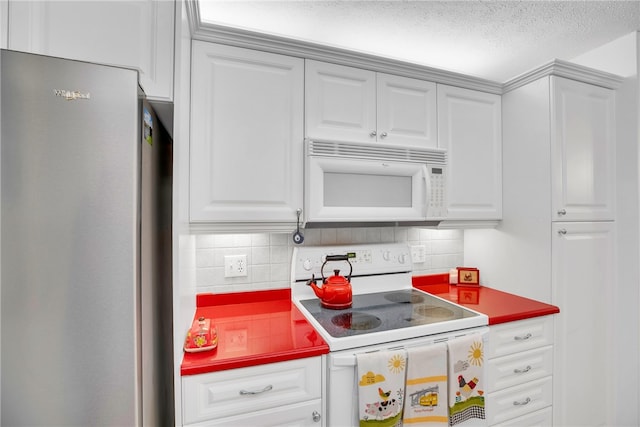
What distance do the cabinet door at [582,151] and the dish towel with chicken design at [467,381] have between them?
90cm

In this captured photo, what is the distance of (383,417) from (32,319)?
3.96 feet

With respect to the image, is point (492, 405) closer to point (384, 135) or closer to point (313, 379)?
point (313, 379)

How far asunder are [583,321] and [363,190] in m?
1.51

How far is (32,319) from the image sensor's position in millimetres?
744

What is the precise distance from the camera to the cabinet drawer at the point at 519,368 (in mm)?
1506

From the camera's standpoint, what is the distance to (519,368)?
1561 millimetres

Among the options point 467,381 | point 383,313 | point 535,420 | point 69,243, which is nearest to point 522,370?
point 535,420

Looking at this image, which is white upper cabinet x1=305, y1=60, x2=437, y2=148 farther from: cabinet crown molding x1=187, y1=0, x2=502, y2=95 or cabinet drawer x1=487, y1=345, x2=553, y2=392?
cabinet drawer x1=487, y1=345, x2=553, y2=392

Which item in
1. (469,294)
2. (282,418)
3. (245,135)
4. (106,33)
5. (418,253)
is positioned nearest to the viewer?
(106,33)

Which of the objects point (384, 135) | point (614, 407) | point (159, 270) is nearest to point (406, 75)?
point (384, 135)

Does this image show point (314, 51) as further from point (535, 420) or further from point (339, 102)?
point (535, 420)

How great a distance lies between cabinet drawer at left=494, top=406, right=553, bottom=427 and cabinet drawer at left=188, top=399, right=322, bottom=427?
1.01 meters

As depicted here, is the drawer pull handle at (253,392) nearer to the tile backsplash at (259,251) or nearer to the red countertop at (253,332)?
the red countertop at (253,332)

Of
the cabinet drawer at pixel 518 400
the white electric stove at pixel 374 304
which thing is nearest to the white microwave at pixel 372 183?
the white electric stove at pixel 374 304
